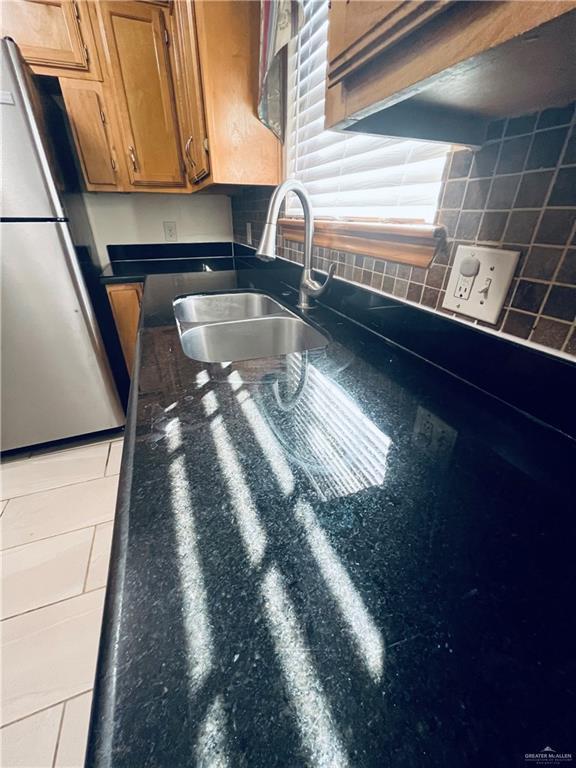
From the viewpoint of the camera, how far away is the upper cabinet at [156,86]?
126 cm

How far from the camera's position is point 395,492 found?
0.38 m

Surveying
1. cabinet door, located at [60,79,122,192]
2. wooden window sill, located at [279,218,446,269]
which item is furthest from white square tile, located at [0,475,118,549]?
cabinet door, located at [60,79,122,192]

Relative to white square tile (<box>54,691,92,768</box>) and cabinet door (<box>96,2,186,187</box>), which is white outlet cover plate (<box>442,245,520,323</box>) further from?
cabinet door (<box>96,2,186,187</box>)

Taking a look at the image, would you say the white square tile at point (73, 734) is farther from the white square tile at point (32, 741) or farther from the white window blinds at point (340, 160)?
the white window blinds at point (340, 160)

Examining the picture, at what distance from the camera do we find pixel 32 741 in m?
0.77

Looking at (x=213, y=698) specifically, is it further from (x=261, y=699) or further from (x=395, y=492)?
(x=395, y=492)

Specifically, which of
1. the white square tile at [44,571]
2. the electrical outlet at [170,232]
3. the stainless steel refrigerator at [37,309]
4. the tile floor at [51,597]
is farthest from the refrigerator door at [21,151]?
the white square tile at [44,571]

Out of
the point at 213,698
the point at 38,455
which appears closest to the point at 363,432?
the point at 213,698

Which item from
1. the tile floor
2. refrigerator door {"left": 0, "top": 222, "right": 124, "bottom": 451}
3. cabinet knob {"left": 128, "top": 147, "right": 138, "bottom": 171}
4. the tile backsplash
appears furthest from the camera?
cabinet knob {"left": 128, "top": 147, "right": 138, "bottom": 171}

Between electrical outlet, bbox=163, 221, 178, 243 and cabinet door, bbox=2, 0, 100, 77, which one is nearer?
cabinet door, bbox=2, 0, 100, 77

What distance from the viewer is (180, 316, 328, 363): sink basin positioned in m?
0.98

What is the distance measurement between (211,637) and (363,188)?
1.10 meters

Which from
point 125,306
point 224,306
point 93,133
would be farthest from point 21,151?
point 224,306

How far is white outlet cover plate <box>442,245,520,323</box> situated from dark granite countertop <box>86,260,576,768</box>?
0.19m
